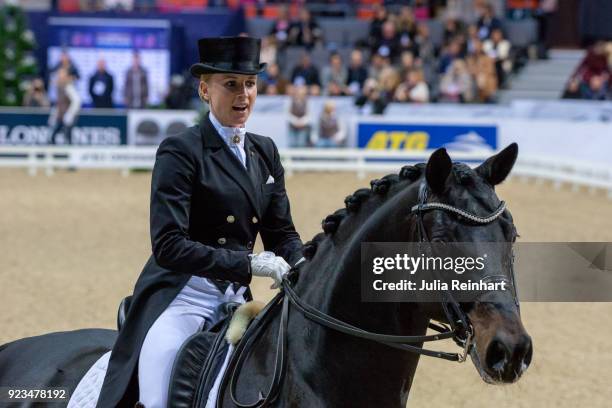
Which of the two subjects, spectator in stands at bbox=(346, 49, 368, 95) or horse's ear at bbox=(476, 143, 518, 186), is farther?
spectator in stands at bbox=(346, 49, 368, 95)

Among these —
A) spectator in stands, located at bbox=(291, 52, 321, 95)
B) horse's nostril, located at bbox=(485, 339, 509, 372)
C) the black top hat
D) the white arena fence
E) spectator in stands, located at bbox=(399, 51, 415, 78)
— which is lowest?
the white arena fence

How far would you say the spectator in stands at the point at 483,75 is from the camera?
19.5 metres

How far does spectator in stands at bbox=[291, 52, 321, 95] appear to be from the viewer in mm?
20125

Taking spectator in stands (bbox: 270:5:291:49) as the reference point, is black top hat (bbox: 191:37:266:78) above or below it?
above

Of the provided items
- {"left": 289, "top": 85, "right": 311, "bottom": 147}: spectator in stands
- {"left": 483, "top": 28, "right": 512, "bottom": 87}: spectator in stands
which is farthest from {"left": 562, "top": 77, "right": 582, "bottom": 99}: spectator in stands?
{"left": 289, "top": 85, "right": 311, "bottom": 147}: spectator in stands

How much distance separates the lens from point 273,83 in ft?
67.5

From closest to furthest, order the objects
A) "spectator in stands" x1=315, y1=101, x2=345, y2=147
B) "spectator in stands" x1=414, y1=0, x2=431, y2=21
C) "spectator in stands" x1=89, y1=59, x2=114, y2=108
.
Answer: "spectator in stands" x1=315, y1=101, x2=345, y2=147 < "spectator in stands" x1=89, y1=59, x2=114, y2=108 < "spectator in stands" x1=414, y1=0, x2=431, y2=21

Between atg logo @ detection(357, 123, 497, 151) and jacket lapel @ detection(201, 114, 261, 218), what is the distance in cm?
1430

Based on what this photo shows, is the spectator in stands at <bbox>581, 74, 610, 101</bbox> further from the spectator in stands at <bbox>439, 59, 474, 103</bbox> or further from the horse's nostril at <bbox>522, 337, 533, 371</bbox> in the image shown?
the horse's nostril at <bbox>522, 337, 533, 371</bbox>

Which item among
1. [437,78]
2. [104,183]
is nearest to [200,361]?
[104,183]

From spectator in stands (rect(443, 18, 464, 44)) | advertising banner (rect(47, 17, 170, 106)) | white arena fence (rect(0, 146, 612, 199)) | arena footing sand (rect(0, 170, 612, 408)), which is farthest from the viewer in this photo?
spectator in stands (rect(443, 18, 464, 44))

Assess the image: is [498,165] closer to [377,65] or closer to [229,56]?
[229,56]

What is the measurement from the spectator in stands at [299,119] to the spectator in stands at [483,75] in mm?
3430

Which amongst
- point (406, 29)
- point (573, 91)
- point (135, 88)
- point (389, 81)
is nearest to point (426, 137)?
point (389, 81)
